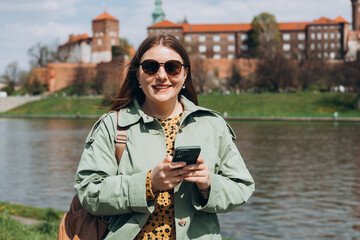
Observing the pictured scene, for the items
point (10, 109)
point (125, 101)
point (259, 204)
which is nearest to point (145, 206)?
point (125, 101)

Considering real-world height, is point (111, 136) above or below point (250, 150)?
above

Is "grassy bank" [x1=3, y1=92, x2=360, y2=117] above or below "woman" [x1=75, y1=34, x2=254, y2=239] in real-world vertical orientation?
below

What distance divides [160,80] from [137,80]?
0.25 metres

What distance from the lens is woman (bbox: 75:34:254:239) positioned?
2.26 meters

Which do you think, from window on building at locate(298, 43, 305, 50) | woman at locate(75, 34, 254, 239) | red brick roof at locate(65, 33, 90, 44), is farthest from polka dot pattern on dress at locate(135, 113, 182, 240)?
red brick roof at locate(65, 33, 90, 44)

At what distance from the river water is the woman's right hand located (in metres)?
6.11

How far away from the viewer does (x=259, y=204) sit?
10.6 metres

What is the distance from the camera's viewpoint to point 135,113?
252cm

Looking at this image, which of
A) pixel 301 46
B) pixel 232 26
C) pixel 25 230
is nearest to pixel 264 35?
pixel 232 26

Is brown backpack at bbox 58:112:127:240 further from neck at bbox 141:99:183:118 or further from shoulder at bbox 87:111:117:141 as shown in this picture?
neck at bbox 141:99:183:118

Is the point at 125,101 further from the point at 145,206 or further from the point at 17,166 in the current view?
the point at 17,166

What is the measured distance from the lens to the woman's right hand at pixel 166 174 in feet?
7.06

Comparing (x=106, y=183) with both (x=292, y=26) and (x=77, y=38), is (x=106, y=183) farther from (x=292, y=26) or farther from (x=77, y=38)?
(x=77, y=38)

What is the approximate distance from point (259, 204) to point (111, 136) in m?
8.57
